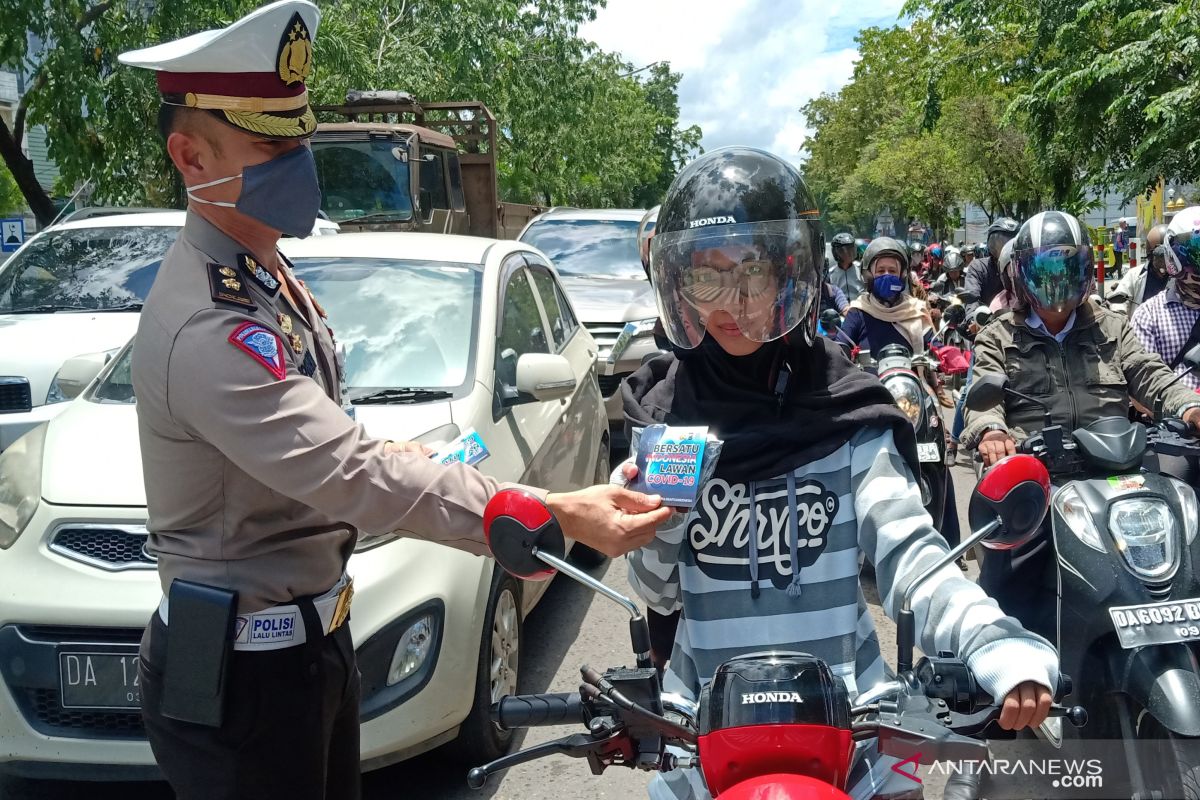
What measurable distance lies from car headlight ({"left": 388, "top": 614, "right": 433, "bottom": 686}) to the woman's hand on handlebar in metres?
1.89

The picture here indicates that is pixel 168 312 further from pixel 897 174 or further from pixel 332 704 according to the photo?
pixel 897 174

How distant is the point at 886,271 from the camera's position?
6395 millimetres

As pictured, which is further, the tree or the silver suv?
the tree

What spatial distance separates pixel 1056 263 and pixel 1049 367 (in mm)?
380

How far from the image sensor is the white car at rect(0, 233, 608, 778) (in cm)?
321

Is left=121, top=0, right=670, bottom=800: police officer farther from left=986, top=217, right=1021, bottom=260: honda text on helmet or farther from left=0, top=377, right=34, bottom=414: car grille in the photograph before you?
left=986, top=217, right=1021, bottom=260: honda text on helmet

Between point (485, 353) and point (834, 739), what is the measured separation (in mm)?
3006

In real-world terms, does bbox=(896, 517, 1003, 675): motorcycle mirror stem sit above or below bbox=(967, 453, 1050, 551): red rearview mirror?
below

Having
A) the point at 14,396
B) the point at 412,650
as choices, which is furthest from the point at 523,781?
the point at 14,396

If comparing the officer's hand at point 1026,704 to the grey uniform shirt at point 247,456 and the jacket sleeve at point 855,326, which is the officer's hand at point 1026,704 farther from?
the jacket sleeve at point 855,326

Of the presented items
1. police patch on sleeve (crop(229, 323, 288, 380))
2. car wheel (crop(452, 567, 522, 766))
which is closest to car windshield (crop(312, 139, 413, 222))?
car wheel (crop(452, 567, 522, 766))

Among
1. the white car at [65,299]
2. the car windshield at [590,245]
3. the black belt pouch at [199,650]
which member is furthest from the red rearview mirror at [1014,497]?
the car windshield at [590,245]

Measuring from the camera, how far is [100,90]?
40.7 ft

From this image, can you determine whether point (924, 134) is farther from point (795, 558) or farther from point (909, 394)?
point (795, 558)
